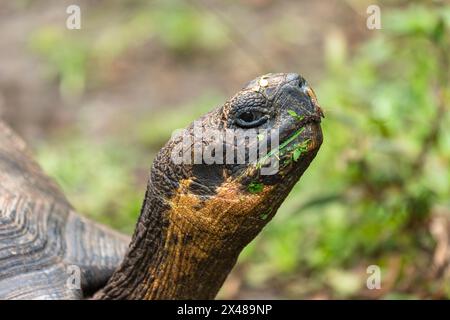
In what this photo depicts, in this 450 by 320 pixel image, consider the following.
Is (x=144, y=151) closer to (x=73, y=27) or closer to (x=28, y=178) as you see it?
(x=73, y=27)

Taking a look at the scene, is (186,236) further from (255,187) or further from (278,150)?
(278,150)

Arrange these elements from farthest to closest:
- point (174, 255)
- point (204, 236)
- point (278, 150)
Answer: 1. point (174, 255)
2. point (204, 236)
3. point (278, 150)

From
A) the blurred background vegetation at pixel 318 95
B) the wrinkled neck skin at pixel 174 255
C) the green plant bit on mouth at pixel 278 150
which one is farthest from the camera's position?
the blurred background vegetation at pixel 318 95

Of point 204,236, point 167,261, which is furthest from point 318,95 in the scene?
point 204,236

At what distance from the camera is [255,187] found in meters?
3.28

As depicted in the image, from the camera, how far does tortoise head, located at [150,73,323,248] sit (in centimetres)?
328

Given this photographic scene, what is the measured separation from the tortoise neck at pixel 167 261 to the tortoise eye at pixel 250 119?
1.49 feet

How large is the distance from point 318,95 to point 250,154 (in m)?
3.57

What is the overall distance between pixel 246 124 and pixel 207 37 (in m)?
5.77

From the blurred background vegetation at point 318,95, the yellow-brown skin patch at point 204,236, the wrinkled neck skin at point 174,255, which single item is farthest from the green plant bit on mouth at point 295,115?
the blurred background vegetation at point 318,95

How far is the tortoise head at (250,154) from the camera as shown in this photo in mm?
3279

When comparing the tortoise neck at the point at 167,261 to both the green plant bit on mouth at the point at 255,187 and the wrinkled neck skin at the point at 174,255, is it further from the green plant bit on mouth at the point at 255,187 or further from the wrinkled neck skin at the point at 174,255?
the green plant bit on mouth at the point at 255,187

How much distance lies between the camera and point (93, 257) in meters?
3.97
